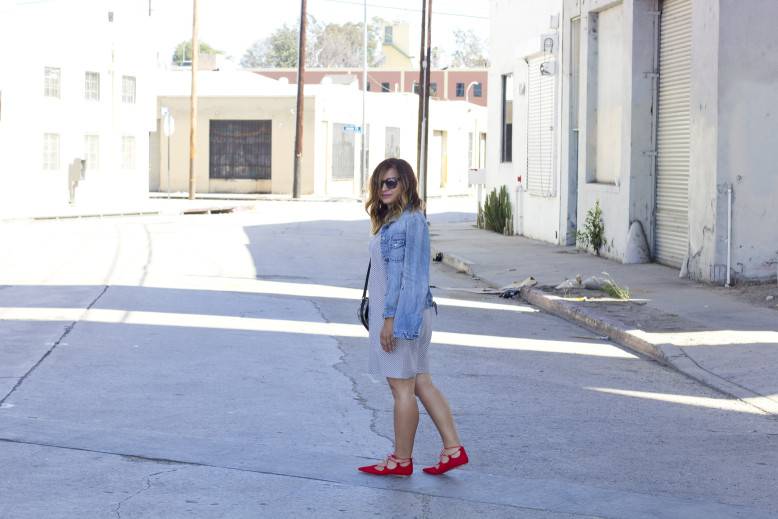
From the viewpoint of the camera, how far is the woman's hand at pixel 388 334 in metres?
5.42

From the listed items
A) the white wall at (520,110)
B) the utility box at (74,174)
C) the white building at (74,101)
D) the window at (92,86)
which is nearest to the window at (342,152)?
the white building at (74,101)

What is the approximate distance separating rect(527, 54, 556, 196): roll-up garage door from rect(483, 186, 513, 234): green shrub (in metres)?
1.83

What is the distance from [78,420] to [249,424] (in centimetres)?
108

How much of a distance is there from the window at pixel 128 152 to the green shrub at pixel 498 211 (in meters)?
17.7

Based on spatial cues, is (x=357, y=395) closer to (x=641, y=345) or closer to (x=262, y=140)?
(x=641, y=345)

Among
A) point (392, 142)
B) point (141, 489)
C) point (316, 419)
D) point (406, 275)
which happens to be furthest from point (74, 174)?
point (406, 275)

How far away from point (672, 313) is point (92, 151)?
29.7 m

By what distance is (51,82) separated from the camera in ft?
116

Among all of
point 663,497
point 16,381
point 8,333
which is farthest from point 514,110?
point 663,497

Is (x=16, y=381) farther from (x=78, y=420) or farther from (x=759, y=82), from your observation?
(x=759, y=82)

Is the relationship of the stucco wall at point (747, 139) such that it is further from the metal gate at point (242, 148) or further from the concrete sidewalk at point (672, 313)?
the metal gate at point (242, 148)

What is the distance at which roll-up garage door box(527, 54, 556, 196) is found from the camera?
21938mm

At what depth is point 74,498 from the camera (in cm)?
513

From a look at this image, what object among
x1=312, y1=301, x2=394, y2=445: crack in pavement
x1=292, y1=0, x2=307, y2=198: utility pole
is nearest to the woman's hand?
Result: x1=312, y1=301, x2=394, y2=445: crack in pavement
